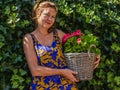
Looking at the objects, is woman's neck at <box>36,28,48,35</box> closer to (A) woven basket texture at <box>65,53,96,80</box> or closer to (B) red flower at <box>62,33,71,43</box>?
(B) red flower at <box>62,33,71,43</box>

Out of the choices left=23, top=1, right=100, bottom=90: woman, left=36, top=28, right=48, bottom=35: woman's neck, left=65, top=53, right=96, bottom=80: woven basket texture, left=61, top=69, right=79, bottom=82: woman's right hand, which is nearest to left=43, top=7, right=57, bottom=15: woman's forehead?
left=23, top=1, right=100, bottom=90: woman

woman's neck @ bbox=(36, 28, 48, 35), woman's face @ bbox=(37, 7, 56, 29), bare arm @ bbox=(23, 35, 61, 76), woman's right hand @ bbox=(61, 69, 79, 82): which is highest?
woman's face @ bbox=(37, 7, 56, 29)

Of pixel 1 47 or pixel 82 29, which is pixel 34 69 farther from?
pixel 82 29

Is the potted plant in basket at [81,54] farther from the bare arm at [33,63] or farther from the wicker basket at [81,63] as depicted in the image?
the bare arm at [33,63]

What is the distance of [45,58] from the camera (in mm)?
Answer: 2896

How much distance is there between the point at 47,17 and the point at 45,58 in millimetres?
317

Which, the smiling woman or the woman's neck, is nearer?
the smiling woman

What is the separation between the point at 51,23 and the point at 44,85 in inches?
19.1

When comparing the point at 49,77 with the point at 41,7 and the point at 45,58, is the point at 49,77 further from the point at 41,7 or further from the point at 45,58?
the point at 41,7

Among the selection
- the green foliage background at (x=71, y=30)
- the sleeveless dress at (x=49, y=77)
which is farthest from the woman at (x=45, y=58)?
the green foliage background at (x=71, y=30)

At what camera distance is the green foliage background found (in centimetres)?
296

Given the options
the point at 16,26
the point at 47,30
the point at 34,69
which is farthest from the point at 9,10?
the point at 34,69

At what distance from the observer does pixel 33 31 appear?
9.93ft

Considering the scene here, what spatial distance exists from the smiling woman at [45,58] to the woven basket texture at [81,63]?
0.04 meters
